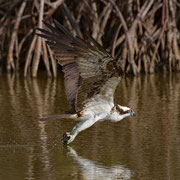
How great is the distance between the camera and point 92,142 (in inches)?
234

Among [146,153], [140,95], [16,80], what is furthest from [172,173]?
[16,80]

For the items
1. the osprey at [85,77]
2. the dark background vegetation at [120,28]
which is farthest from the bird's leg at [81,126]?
the dark background vegetation at [120,28]

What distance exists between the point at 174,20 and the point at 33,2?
2.78 metres

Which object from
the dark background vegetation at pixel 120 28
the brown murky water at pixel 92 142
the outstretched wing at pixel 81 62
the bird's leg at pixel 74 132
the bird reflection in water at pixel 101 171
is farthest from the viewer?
the dark background vegetation at pixel 120 28

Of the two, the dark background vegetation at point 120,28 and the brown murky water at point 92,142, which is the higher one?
the dark background vegetation at point 120,28

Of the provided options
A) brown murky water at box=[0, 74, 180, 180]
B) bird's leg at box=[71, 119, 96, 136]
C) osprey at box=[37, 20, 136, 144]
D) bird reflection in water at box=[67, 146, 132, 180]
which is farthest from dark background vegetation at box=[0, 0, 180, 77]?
bird reflection in water at box=[67, 146, 132, 180]

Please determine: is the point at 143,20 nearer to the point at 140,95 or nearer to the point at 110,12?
the point at 110,12

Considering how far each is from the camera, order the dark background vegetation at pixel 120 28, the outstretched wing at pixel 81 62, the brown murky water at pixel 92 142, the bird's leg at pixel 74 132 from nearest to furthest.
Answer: the brown murky water at pixel 92 142
the outstretched wing at pixel 81 62
the bird's leg at pixel 74 132
the dark background vegetation at pixel 120 28

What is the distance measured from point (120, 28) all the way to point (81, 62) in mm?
6796

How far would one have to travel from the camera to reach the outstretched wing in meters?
5.39

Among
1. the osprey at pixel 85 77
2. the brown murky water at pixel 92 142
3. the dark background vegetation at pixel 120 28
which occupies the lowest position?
the brown murky water at pixel 92 142

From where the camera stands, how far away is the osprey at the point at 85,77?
213 inches

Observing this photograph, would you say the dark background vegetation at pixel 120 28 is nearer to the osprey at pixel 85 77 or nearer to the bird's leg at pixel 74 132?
the osprey at pixel 85 77

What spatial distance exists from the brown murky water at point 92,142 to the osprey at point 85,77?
0.91ft
